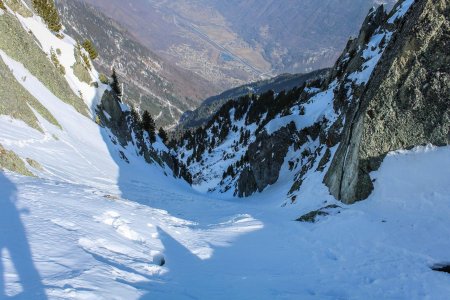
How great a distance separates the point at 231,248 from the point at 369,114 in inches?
449

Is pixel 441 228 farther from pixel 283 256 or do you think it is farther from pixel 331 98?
pixel 331 98

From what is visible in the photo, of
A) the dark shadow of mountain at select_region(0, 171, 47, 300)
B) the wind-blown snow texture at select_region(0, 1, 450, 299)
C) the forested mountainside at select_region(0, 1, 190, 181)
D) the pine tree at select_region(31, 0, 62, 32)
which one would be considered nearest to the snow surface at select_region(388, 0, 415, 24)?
the wind-blown snow texture at select_region(0, 1, 450, 299)

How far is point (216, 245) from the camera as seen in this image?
582 inches

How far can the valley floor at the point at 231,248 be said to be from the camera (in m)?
8.36

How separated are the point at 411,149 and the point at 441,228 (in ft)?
19.2

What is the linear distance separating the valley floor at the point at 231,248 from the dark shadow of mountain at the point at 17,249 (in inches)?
0.9

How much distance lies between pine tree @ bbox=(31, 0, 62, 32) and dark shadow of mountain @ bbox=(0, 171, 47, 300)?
4657 centimetres

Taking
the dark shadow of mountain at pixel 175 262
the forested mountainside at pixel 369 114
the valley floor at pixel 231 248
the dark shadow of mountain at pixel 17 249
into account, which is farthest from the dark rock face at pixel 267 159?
the dark shadow of mountain at pixel 17 249

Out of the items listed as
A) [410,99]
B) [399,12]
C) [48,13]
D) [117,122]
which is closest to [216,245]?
[410,99]

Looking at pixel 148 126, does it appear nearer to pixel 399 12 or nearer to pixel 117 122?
pixel 117 122

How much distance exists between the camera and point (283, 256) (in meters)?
14.7

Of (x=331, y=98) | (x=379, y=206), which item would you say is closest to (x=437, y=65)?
(x=379, y=206)

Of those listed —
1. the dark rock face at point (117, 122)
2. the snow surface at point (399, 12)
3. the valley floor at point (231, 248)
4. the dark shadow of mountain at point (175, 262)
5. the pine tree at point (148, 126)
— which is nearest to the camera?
the valley floor at point (231, 248)

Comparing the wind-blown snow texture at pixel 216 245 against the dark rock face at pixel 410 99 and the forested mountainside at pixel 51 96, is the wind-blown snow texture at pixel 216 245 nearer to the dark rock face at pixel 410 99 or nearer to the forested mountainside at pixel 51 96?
the dark rock face at pixel 410 99
